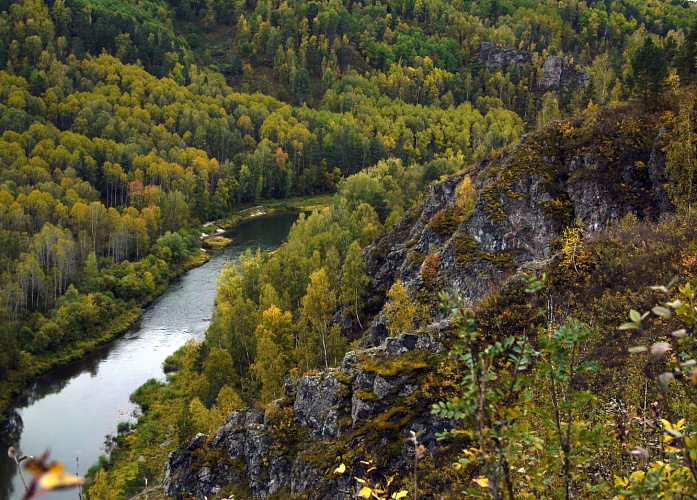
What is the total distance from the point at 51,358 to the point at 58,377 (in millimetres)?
3622

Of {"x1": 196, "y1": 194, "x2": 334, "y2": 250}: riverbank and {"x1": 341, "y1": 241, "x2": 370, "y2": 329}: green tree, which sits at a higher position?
{"x1": 341, "y1": 241, "x2": 370, "y2": 329}: green tree

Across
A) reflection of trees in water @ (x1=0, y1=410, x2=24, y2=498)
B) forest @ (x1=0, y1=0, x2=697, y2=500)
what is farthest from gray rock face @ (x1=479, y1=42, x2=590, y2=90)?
reflection of trees in water @ (x1=0, y1=410, x2=24, y2=498)

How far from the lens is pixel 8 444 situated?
4747 cm

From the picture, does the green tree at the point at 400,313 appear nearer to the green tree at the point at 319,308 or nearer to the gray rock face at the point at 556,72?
the green tree at the point at 319,308

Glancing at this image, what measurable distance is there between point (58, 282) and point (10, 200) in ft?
65.0

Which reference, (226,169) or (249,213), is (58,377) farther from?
(226,169)

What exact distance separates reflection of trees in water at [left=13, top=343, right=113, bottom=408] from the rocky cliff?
27327mm

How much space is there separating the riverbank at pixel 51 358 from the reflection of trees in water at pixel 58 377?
582mm


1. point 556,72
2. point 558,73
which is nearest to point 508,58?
point 556,72

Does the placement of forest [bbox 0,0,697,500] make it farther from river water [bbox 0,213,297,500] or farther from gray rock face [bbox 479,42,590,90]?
river water [bbox 0,213,297,500]

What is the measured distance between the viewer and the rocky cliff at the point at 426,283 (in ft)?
91.7

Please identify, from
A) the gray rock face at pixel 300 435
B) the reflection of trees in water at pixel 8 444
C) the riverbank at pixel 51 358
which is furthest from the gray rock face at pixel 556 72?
the reflection of trees in water at pixel 8 444

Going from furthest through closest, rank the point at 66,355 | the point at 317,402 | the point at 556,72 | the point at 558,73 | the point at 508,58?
the point at 508,58 < the point at 556,72 < the point at 558,73 < the point at 66,355 < the point at 317,402

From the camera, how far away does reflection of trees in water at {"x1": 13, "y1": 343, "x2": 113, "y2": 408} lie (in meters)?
55.2
